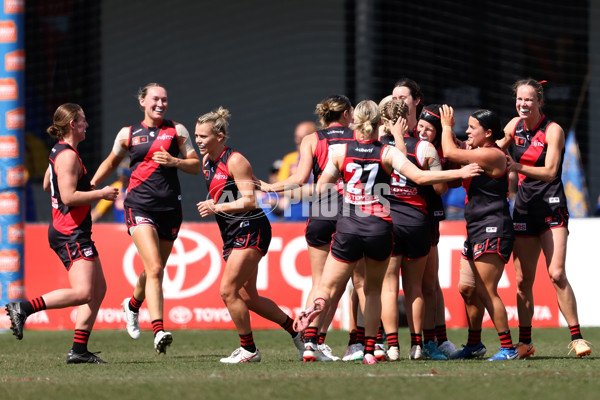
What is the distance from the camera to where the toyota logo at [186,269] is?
1171 centimetres

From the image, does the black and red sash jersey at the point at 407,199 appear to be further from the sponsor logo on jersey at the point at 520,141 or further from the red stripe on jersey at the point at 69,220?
the red stripe on jersey at the point at 69,220

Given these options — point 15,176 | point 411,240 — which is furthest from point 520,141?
point 15,176

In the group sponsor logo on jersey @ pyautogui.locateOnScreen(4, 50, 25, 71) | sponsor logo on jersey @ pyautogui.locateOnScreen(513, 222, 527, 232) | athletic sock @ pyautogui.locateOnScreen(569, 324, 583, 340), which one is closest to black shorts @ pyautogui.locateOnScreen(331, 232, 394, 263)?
sponsor logo on jersey @ pyautogui.locateOnScreen(513, 222, 527, 232)

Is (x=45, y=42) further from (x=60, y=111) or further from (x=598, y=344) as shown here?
(x=598, y=344)

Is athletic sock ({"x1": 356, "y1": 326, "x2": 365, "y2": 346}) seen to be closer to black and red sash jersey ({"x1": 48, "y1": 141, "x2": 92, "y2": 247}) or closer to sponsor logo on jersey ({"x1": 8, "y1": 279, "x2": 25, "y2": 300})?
black and red sash jersey ({"x1": 48, "y1": 141, "x2": 92, "y2": 247})

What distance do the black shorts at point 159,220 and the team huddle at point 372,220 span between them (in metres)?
0.02

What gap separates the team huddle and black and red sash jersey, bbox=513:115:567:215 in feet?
0.04

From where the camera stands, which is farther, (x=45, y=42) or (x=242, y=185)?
(x=45, y=42)

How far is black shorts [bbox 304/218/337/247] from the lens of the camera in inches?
321

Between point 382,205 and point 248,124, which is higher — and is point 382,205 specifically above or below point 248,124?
below

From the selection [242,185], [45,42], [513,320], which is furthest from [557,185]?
[45,42]

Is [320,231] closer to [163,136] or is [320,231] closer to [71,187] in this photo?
[163,136]

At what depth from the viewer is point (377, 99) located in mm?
15539

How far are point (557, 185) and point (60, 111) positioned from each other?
4.13 m
